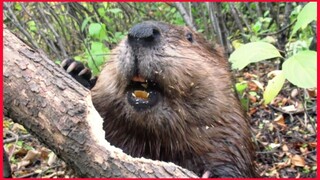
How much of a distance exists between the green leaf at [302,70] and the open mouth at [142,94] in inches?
31.0

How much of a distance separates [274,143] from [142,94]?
1.84 metres

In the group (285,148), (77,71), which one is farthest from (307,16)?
(285,148)

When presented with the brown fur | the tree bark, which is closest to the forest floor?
the brown fur

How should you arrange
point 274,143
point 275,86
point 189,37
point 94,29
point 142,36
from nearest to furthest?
1. point 275,86
2. point 142,36
3. point 189,37
4. point 94,29
5. point 274,143

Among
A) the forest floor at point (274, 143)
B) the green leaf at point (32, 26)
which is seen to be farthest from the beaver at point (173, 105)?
the green leaf at point (32, 26)

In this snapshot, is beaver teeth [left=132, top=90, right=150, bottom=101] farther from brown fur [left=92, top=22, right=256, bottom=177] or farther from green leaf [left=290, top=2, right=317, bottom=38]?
green leaf [left=290, top=2, right=317, bottom=38]

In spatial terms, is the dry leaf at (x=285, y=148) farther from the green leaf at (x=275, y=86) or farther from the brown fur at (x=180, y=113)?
the green leaf at (x=275, y=86)

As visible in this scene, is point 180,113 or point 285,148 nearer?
point 180,113

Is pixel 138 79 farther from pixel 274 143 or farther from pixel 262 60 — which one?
pixel 274 143

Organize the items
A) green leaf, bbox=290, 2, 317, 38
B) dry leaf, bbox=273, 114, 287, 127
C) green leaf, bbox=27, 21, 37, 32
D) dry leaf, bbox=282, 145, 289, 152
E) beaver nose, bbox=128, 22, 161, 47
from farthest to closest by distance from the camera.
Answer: green leaf, bbox=27, 21, 37, 32 → dry leaf, bbox=273, 114, 287, 127 → dry leaf, bbox=282, 145, 289, 152 → beaver nose, bbox=128, 22, 161, 47 → green leaf, bbox=290, 2, 317, 38

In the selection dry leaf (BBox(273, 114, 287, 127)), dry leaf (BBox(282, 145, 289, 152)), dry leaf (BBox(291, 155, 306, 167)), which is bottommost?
dry leaf (BBox(291, 155, 306, 167))

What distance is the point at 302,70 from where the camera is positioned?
149cm

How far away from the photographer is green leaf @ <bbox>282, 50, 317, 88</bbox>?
1.47m

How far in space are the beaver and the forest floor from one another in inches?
34.3
